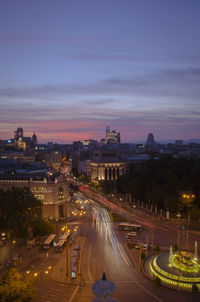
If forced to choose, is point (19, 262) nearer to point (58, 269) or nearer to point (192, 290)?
point (58, 269)

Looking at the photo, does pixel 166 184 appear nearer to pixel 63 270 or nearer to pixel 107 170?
Answer: pixel 63 270

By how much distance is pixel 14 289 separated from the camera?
1986cm

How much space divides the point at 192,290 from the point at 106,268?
31.7 ft

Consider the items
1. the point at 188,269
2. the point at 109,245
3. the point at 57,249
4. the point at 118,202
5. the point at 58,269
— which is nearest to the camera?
the point at 188,269

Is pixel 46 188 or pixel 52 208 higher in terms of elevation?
pixel 46 188

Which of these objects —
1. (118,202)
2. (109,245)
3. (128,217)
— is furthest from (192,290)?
(118,202)

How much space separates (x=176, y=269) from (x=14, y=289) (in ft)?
57.2

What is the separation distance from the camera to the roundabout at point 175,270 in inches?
1028

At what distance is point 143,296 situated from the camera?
80.2ft

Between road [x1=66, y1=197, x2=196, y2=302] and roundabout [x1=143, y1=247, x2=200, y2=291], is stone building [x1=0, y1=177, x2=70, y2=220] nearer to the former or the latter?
road [x1=66, y1=197, x2=196, y2=302]

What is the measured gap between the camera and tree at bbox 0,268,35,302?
1983 centimetres

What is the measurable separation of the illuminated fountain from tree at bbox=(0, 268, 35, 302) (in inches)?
537

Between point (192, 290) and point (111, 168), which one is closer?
point (192, 290)

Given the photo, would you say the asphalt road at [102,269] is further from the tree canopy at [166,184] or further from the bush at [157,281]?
the tree canopy at [166,184]
